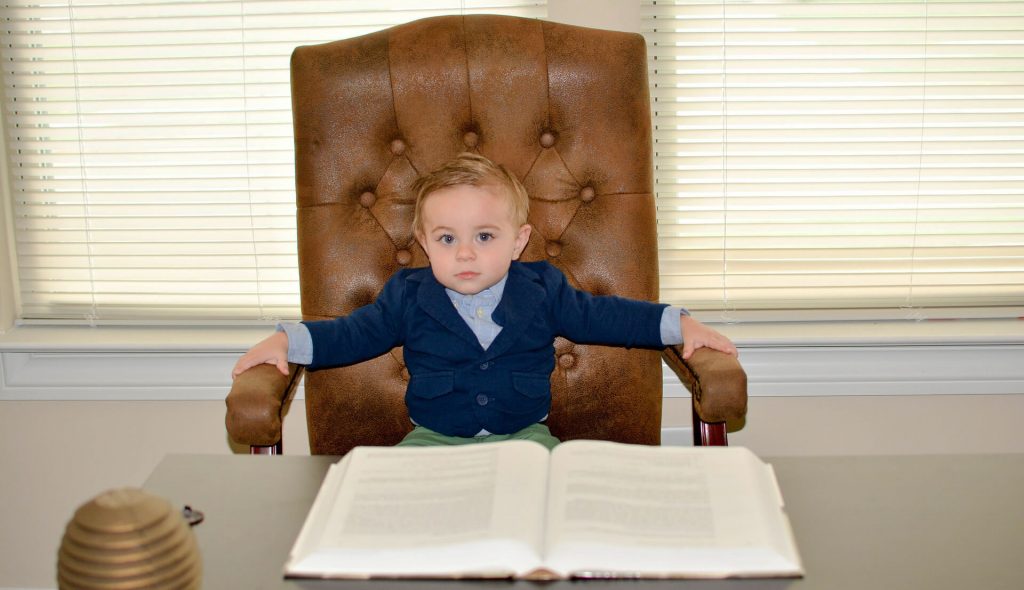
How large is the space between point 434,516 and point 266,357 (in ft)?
2.04

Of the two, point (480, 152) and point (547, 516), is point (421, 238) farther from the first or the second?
point (547, 516)

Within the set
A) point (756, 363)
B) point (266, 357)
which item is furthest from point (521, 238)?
point (756, 363)

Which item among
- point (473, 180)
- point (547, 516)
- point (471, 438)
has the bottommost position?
point (471, 438)

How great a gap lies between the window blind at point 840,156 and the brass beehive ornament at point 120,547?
1666mm

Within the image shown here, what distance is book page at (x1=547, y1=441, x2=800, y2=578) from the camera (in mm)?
924

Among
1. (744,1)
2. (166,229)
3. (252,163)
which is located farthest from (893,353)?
(166,229)

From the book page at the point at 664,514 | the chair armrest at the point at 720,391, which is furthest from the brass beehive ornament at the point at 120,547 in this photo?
the chair armrest at the point at 720,391

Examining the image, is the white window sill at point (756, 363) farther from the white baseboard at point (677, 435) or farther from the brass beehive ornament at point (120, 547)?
the brass beehive ornament at point (120, 547)

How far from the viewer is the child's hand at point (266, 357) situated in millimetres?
1507

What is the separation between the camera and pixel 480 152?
6.07 feet

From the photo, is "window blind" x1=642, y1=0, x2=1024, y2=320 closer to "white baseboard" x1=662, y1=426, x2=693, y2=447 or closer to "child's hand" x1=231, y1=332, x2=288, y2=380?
"white baseboard" x1=662, y1=426, x2=693, y2=447

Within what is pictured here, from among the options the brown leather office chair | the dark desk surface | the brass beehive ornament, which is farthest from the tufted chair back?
the brass beehive ornament

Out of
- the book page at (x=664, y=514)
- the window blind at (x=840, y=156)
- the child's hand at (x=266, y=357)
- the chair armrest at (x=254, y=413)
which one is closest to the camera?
the book page at (x=664, y=514)

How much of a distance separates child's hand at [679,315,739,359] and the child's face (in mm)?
332
